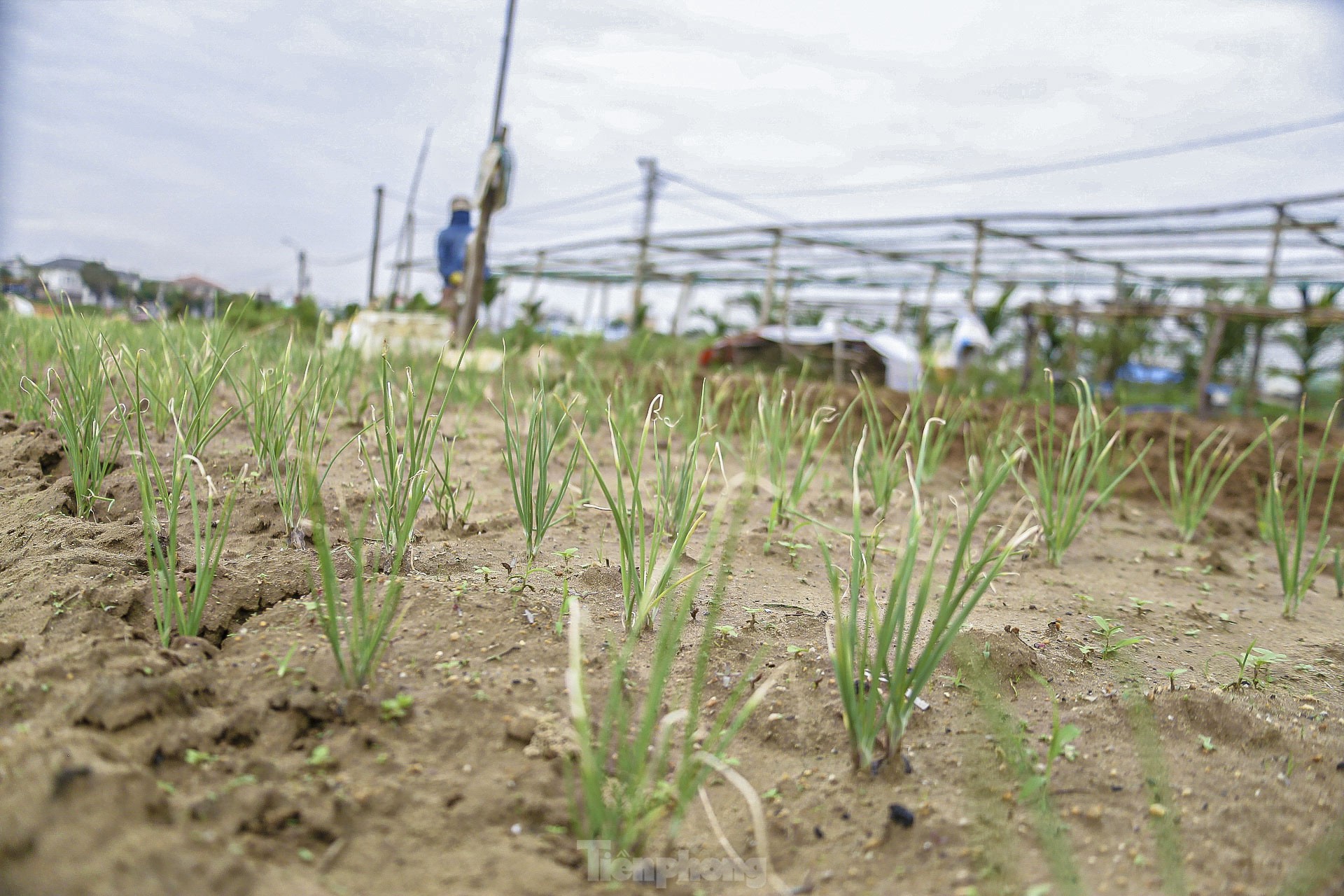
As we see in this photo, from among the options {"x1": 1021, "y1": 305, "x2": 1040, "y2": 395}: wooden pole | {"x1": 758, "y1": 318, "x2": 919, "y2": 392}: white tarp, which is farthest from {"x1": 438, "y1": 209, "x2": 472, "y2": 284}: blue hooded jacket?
{"x1": 1021, "y1": 305, "x2": 1040, "y2": 395}: wooden pole

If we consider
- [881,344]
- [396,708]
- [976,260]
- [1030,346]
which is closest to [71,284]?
[396,708]

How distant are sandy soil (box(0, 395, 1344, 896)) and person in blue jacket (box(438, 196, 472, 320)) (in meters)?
5.23

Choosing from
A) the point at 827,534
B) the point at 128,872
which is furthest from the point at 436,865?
the point at 827,534

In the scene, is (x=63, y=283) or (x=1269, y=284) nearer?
(x=63, y=283)

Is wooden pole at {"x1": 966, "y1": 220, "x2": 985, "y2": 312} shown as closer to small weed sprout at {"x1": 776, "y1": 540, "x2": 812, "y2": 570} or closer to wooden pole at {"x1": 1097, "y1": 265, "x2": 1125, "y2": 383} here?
wooden pole at {"x1": 1097, "y1": 265, "x2": 1125, "y2": 383}

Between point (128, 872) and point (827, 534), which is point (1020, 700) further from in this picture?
point (128, 872)

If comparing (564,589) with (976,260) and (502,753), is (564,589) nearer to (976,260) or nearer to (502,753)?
(502,753)

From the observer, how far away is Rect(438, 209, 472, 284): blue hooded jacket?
6.39m

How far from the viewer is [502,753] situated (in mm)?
875

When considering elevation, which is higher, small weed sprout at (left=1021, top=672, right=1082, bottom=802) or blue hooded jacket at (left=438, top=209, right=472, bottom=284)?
blue hooded jacket at (left=438, top=209, right=472, bottom=284)

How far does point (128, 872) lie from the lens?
0.59 metres

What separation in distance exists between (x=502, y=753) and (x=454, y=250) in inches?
238

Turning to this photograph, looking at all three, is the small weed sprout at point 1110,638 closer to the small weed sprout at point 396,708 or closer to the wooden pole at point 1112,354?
the small weed sprout at point 396,708

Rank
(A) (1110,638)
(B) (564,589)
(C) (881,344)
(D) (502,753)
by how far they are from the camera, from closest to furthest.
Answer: (D) (502,753) < (B) (564,589) < (A) (1110,638) < (C) (881,344)
